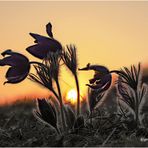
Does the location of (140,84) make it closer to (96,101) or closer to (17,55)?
(96,101)

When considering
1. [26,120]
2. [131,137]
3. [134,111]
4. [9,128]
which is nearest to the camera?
[131,137]

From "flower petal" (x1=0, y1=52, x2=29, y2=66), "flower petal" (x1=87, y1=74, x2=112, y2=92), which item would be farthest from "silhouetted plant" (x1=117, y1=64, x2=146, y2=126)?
"flower petal" (x1=0, y1=52, x2=29, y2=66)

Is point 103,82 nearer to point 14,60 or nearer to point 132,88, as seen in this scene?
point 132,88

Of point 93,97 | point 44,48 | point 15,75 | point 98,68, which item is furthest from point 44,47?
point 93,97

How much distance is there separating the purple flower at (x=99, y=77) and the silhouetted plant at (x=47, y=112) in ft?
0.92

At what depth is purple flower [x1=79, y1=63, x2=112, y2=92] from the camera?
3.78 meters

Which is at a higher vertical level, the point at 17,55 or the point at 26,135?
Result: the point at 17,55

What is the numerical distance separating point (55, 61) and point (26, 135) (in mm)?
546

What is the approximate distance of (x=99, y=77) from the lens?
149 inches

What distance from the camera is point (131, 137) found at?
353cm

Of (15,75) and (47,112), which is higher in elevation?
(15,75)

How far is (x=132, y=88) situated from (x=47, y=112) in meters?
0.54

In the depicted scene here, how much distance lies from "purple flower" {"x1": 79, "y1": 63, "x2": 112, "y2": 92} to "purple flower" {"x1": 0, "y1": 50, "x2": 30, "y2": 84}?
39cm

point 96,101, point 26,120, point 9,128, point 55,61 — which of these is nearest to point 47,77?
point 55,61
